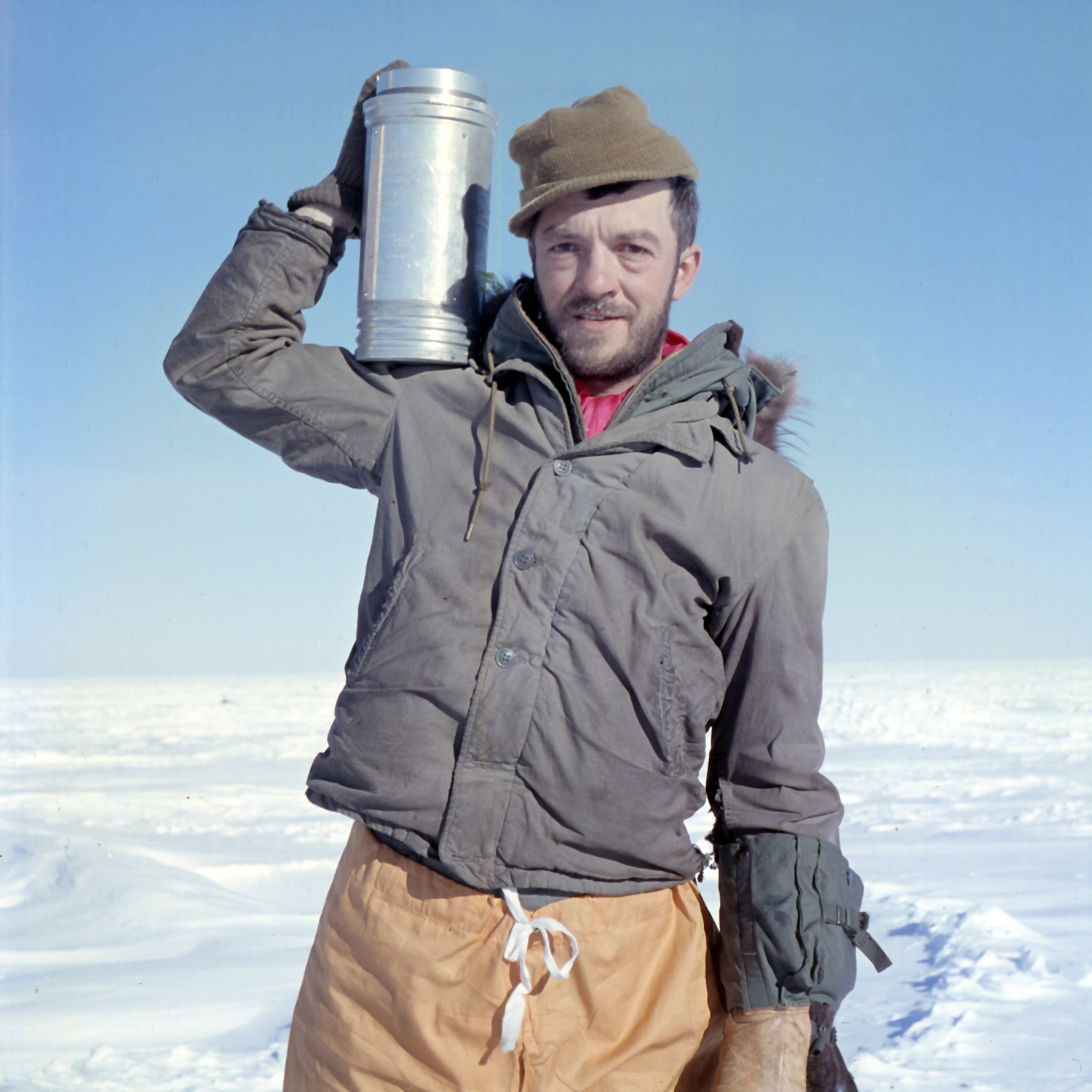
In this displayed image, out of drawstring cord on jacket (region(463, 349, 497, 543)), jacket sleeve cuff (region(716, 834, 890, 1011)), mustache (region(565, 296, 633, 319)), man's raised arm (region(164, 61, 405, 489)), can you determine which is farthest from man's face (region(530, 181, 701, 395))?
jacket sleeve cuff (region(716, 834, 890, 1011))

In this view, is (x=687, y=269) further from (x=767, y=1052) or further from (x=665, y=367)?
(x=767, y=1052)

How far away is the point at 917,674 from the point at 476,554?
1899cm

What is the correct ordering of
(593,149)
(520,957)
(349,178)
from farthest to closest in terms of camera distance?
(349,178) → (593,149) → (520,957)

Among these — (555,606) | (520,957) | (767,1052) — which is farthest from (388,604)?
(767,1052)

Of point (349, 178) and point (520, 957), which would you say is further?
point (349, 178)

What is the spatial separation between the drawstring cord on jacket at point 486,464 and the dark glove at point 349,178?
0.45 m

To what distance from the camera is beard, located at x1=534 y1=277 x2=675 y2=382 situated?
1.87m

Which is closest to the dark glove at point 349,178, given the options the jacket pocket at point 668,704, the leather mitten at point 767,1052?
the jacket pocket at point 668,704

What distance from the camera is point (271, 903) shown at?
6.10m

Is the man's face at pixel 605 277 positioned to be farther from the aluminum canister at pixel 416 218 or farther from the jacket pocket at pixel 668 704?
the jacket pocket at pixel 668 704

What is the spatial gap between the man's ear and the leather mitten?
4.21 feet

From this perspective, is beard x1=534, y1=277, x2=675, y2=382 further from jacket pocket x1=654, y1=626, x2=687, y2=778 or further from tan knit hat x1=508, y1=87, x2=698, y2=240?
jacket pocket x1=654, y1=626, x2=687, y2=778

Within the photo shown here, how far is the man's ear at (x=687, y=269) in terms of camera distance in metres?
2.03

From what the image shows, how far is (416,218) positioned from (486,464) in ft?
1.57
